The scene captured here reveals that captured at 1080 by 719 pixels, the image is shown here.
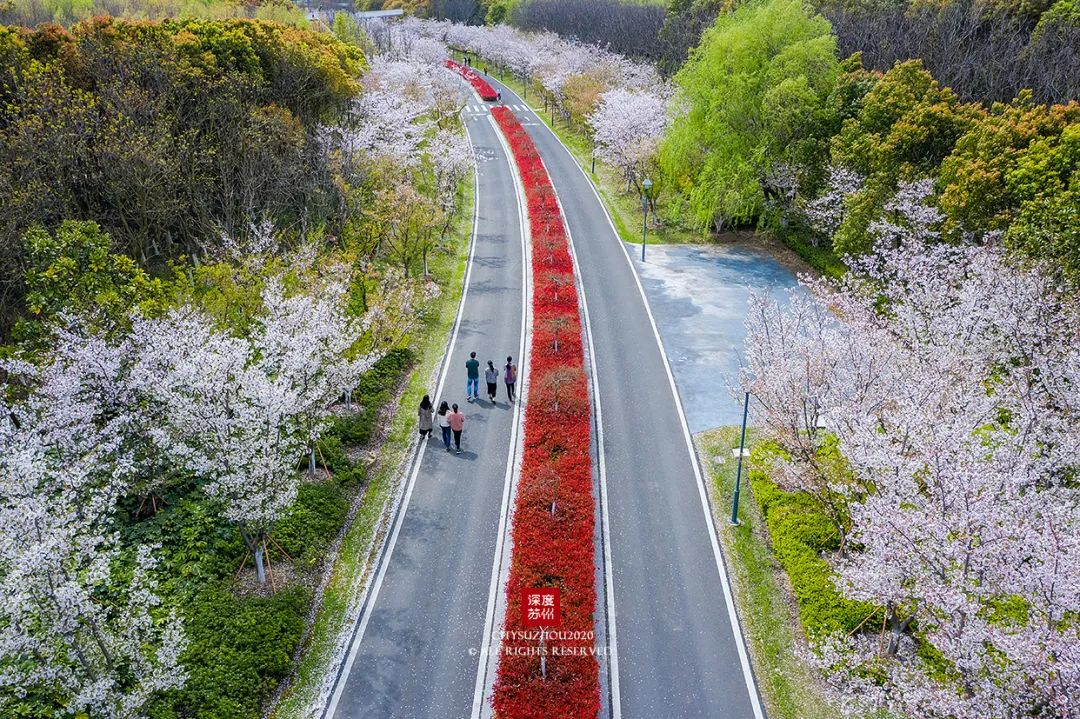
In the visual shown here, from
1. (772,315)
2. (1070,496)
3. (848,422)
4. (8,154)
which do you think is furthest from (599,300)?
(8,154)

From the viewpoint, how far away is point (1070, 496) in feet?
47.3

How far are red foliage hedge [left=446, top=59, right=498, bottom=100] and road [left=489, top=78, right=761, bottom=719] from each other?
60.1 meters

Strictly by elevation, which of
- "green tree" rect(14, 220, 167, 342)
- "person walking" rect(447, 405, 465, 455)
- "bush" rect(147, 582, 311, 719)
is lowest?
"bush" rect(147, 582, 311, 719)

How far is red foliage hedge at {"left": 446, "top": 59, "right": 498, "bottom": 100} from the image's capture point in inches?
3328

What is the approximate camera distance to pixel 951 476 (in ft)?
41.8

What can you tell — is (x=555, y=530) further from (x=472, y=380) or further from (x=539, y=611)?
(x=472, y=380)

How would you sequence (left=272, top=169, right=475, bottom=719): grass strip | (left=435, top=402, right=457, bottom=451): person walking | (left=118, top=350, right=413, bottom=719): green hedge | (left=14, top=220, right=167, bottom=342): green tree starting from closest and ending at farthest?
(left=118, top=350, right=413, bottom=719): green hedge
(left=272, top=169, right=475, bottom=719): grass strip
(left=14, top=220, right=167, bottom=342): green tree
(left=435, top=402, right=457, bottom=451): person walking

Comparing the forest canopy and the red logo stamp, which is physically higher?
the forest canopy

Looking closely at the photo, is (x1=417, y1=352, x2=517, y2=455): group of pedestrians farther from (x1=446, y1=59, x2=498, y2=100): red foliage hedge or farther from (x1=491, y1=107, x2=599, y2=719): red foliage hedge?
(x1=446, y1=59, x2=498, y2=100): red foliage hedge

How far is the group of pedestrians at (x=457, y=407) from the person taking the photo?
22.6m

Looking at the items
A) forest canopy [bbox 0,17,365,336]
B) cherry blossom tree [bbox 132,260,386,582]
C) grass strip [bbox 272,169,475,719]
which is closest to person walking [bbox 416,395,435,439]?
grass strip [bbox 272,169,475,719]

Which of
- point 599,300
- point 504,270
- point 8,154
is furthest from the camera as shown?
point 504,270

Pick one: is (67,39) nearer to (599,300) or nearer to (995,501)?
(599,300)

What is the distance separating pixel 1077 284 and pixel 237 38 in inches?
1490
